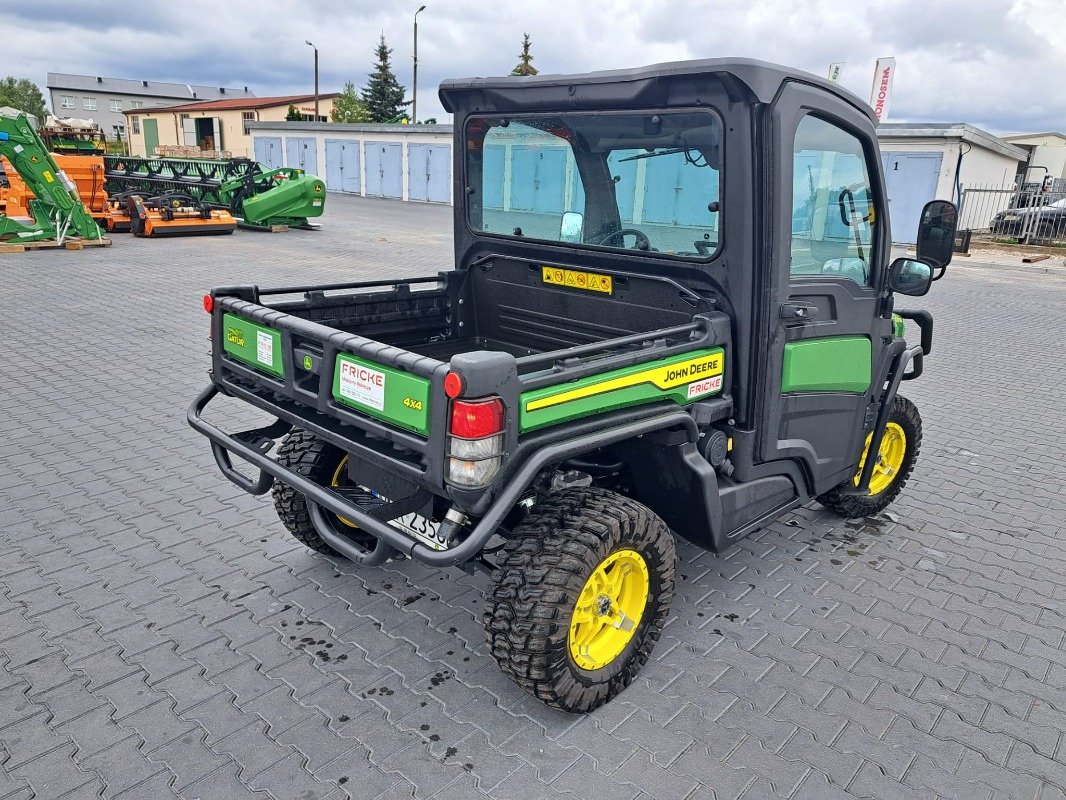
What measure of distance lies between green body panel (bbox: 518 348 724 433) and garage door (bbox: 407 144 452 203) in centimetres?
2619

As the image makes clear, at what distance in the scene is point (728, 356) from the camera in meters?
3.14

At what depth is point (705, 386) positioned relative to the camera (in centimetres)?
307

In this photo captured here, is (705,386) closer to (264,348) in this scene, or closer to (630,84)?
(630,84)

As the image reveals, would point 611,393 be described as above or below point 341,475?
above

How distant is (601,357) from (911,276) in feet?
5.04

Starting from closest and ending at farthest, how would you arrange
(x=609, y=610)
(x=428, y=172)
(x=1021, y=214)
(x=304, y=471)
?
(x=609, y=610) → (x=304, y=471) → (x=1021, y=214) → (x=428, y=172)

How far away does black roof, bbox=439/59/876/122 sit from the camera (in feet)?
9.13

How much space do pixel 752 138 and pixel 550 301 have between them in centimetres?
126

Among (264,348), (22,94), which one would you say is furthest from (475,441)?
(22,94)

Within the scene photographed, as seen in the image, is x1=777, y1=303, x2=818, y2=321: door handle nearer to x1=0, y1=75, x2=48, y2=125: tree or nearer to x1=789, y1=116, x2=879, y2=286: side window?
x1=789, y1=116, x2=879, y2=286: side window

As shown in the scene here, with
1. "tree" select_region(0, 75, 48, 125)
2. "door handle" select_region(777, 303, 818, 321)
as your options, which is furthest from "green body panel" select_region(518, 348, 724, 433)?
"tree" select_region(0, 75, 48, 125)

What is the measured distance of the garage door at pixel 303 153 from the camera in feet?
109

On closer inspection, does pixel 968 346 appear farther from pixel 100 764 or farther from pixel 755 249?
pixel 100 764

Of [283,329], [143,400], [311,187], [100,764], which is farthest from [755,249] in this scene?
[311,187]
